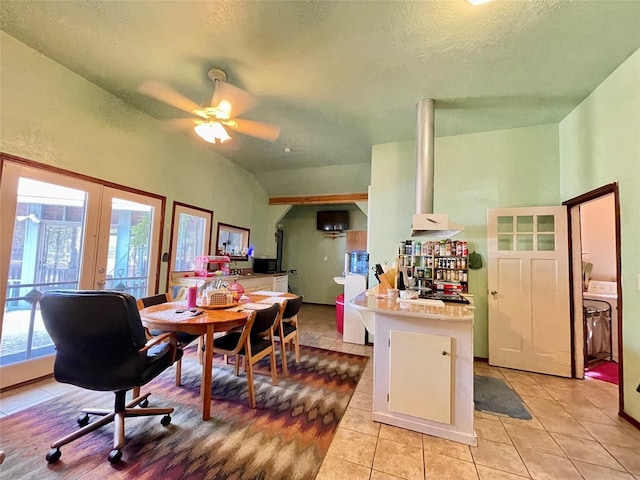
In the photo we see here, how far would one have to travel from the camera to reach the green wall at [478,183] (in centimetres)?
321

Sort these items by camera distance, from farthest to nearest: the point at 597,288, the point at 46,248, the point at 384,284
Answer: the point at 597,288
the point at 384,284
the point at 46,248

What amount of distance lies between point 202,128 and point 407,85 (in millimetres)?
1961

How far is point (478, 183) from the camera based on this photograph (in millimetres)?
3410

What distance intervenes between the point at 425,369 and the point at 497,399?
1122 mm

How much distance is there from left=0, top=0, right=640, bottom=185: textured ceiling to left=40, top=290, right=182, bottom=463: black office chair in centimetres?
196

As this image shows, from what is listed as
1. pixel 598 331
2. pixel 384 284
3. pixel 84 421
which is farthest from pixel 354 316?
pixel 598 331

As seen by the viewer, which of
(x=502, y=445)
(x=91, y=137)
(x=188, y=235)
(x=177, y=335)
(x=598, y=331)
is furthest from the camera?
(x=188, y=235)

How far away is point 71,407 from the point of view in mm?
2070

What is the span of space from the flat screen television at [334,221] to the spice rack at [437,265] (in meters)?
3.07

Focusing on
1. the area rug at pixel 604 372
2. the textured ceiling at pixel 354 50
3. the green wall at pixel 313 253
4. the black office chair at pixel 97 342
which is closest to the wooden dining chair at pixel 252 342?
the black office chair at pixel 97 342

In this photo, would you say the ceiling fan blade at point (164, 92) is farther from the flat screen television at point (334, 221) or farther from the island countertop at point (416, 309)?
the flat screen television at point (334, 221)

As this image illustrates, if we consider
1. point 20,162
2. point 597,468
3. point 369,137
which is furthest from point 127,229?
point 597,468

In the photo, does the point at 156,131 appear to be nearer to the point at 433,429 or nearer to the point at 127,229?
the point at 127,229

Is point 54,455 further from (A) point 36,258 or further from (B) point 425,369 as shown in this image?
(B) point 425,369
